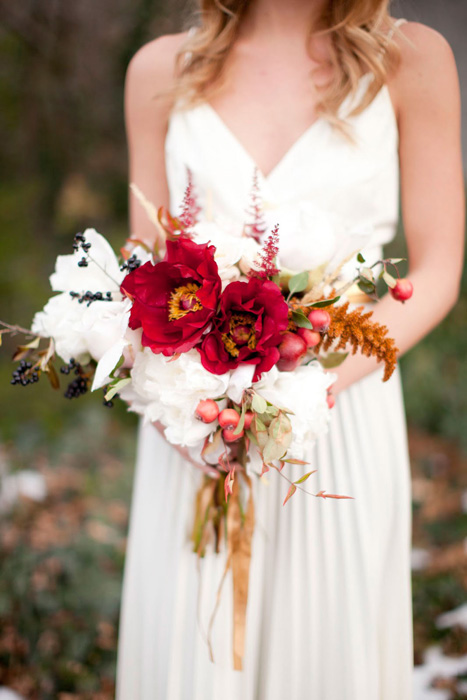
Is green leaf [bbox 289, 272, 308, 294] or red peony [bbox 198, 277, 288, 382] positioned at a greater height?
green leaf [bbox 289, 272, 308, 294]

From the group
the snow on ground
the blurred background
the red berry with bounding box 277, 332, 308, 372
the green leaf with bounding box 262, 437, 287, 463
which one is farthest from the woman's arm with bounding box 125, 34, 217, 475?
the snow on ground

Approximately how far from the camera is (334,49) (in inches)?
54.7

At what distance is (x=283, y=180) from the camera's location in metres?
1.35

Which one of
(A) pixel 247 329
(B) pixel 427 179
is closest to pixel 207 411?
(A) pixel 247 329

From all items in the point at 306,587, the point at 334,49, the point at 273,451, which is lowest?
the point at 306,587

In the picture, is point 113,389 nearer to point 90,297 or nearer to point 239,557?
point 90,297

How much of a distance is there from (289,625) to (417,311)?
77 centimetres

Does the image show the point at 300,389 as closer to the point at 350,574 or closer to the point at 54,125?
the point at 350,574

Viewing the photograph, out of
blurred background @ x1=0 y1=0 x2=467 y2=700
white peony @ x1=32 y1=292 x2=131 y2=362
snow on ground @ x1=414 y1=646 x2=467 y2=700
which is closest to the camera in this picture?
white peony @ x1=32 y1=292 x2=131 y2=362

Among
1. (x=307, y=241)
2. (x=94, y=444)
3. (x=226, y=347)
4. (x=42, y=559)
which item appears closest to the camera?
(x=226, y=347)

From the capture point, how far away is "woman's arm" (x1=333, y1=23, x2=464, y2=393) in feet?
4.22

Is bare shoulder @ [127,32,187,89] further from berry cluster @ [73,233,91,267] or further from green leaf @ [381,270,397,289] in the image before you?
green leaf @ [381,270,397,289]

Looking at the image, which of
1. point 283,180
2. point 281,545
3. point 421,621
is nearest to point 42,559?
point 281,545

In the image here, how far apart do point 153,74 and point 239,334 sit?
1.00 m
